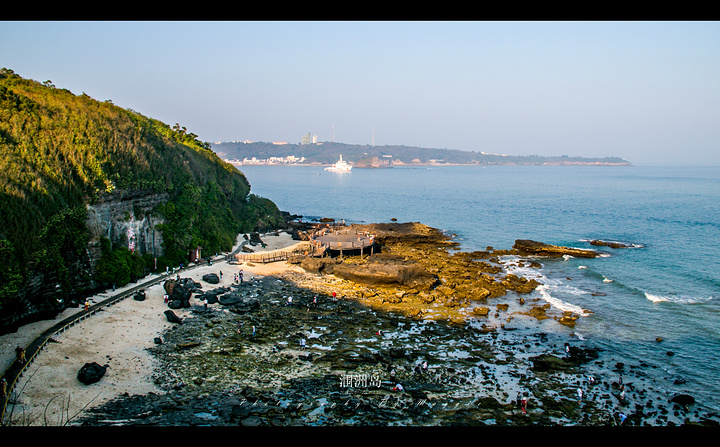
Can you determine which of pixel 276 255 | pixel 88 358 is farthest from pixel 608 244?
pixel 88 358

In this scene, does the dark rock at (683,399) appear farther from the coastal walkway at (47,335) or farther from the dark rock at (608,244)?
the dark rock at (608,244)

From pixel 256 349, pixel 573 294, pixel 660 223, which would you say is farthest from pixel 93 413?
pixel 660 223

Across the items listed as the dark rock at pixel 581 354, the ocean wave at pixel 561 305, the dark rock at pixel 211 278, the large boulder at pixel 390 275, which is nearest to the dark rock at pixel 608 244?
the ocean wave at pixel 561 305

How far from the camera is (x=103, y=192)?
1594 inches

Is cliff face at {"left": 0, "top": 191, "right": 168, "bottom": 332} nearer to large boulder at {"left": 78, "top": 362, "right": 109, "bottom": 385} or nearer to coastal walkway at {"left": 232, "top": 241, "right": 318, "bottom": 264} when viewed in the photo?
large boulder at {"left": 78, "top": 362, "right": 109, "bottom": 385}

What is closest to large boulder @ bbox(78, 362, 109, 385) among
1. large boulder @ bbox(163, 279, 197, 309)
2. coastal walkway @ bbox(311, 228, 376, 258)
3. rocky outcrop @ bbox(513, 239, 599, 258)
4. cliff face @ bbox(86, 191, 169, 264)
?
large boulder @ bbox(163, 279, 197, 309)

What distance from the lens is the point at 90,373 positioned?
24.5 metres

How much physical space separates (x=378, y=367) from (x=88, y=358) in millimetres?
15956

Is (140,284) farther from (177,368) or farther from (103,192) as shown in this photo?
(177,368)

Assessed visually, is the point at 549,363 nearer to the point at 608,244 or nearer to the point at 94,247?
the point at 94,247

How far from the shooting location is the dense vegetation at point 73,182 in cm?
3219

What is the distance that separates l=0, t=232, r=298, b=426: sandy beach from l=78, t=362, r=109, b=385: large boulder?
229mm

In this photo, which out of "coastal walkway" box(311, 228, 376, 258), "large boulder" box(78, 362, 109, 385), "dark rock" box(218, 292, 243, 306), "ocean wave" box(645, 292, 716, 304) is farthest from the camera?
"coastal walkway" box(311, 228, 376, 258)

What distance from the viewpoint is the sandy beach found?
22.1m
